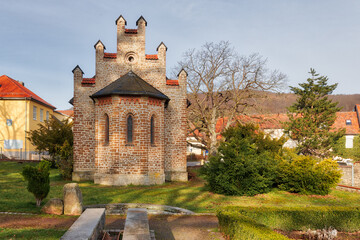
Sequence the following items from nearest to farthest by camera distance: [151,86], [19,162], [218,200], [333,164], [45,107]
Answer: [218,200] < [333,164] < [151,86] < [19,162] < [45,107]

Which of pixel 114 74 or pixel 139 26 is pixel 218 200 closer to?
pixel 114 74

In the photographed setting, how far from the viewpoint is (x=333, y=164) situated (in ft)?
46.7

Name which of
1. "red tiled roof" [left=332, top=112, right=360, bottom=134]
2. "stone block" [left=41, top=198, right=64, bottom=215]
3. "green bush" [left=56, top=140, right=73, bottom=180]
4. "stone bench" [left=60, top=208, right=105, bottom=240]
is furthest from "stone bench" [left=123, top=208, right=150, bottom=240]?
"red tiled roof" [left=332, top=112, right=360, bottom=134]

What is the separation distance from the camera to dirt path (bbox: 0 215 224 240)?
7.78 metres

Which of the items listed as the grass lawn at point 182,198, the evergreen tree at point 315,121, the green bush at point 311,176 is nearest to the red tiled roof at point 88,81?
the grass lawn at point 182,198

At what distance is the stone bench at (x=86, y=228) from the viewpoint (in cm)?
555

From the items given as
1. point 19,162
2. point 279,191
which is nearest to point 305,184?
point 279,191

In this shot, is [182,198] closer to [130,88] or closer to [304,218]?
[304,218]

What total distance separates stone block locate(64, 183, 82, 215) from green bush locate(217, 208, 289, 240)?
4805mm

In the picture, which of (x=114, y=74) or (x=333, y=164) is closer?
(x=333, y=164)

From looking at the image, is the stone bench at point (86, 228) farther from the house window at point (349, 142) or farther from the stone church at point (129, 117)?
the house window at point (349, 142)

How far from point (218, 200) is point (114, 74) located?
11.3m

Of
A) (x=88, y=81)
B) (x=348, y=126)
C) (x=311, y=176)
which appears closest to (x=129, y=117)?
(x=88, y=81)

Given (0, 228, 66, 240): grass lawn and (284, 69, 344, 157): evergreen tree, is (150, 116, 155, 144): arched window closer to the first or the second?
(0, 228, 66, 240): grass lawn
